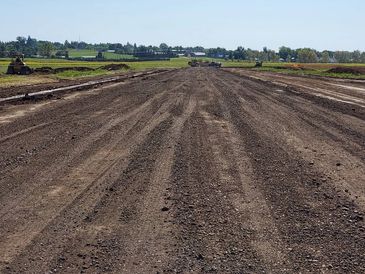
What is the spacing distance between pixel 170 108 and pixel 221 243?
12.6 metres

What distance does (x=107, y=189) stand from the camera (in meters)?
7.16

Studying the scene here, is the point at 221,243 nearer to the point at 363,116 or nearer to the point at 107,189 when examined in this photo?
the point at 107,189

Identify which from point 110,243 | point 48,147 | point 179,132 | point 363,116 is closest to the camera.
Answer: point 110,243

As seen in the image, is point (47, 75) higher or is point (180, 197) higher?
point (180, 197)

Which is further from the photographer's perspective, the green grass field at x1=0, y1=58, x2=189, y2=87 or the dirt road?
the green grass field at x1=0, y1=58, x2=189, y2=87

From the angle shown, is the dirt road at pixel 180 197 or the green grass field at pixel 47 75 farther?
the green grass field at pixel 47 75

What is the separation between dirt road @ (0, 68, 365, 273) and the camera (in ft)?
15.9

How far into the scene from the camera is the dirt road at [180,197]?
15.9 ft

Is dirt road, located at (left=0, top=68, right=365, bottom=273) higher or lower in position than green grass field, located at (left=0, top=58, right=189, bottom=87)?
higher

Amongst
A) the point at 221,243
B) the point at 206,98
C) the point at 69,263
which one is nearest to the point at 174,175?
the point at 221,243

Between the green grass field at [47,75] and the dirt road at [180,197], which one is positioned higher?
the dirt road at [180,197]

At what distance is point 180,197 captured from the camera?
6.81 metres

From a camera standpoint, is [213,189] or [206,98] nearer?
[213,189]

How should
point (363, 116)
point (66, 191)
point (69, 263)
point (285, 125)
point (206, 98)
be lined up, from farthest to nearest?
point (206, 98), point (363, 116), point (285, 125), point (66, 191), point (69, 263)
